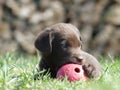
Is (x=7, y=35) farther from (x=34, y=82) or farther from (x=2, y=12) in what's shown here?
(x=34, y=82)

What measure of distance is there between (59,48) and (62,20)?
7594mm

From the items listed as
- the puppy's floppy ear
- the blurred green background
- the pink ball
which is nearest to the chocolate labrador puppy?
the puppy's floppy ear

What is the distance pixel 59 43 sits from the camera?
21.7 ft

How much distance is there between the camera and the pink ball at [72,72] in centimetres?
609

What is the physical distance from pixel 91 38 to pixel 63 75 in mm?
8119

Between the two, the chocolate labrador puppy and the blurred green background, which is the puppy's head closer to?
the chocolate labrador puppy

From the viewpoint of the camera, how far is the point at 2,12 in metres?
13.5

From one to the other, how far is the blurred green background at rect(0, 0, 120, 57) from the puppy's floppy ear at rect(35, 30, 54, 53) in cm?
677

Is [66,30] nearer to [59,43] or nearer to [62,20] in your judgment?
[59,43]

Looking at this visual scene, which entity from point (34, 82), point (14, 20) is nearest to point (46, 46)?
point (34, 82)

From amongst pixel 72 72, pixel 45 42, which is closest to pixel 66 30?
pixel 45 42

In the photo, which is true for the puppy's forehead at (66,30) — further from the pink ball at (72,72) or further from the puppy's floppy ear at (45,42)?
the pink ball at (72,72)

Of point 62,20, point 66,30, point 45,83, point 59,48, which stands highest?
point 66,30

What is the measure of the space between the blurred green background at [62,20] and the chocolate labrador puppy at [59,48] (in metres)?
6.76
